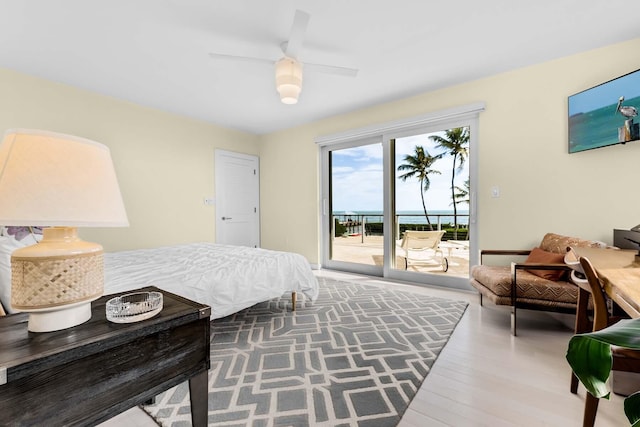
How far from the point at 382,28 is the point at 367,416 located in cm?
278

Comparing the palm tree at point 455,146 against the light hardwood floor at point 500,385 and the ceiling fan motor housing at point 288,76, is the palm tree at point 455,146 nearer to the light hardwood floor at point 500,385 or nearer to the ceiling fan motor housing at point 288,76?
the light hardwood floor at point 500,385

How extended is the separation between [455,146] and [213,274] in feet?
10.8

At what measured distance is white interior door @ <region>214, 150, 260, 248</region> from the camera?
15.8 feet

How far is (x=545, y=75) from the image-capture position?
9.33ft

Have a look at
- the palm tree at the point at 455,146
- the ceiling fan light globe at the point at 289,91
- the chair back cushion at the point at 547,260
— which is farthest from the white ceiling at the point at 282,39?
the chair back cushion at the point at 547,260

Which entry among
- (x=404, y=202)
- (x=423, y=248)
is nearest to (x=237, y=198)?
(x=404, y=202)

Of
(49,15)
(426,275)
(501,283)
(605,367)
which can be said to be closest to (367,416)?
(605,367)

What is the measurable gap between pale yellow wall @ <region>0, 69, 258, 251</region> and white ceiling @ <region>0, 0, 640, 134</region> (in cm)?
22

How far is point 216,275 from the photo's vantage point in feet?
7.04

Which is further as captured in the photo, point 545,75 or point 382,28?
point 545,75

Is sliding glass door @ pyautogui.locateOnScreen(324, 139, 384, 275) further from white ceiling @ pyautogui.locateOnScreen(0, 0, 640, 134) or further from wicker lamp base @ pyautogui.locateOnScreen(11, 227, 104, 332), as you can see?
wicker lamp base @ pyautogui.locateOnScreen(11, 227, 104, 332)

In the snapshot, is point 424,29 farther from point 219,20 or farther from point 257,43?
point 219,20

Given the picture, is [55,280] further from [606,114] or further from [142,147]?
[606,114]

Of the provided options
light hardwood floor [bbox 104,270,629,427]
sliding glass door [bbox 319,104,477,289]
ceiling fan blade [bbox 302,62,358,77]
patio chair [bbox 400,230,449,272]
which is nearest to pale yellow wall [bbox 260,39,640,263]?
sliding glass door [bbox 319,104,477,289]
